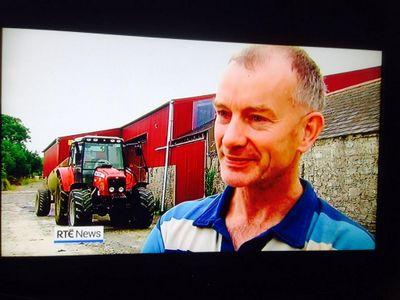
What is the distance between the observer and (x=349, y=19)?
3545 mm

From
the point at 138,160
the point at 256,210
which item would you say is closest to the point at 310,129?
the point at 256,210

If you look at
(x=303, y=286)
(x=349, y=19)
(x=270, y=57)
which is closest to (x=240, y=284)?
(x=303, y=286)

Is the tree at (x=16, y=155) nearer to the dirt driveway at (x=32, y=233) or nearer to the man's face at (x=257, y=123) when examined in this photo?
the dirt driveway at (x=32, y=233)

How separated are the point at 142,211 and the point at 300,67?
1.33 m

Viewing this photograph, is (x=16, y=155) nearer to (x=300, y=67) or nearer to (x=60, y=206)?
(x=60, y=206)

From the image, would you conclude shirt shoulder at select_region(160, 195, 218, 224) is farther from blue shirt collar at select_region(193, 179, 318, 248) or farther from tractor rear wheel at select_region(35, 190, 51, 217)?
tractor rear wheel at select_region(35, 190, 51, 217)

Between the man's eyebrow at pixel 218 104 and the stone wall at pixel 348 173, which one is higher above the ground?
the man's eyebrow at pixel 218 104

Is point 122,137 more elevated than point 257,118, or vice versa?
point 257,118

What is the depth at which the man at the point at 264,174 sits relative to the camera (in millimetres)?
2973

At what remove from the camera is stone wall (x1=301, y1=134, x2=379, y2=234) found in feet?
10.4

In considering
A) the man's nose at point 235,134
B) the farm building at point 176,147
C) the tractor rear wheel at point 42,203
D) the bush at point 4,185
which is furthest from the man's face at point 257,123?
the bush at point 4,185

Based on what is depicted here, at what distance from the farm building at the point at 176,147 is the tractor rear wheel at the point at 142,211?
7cm

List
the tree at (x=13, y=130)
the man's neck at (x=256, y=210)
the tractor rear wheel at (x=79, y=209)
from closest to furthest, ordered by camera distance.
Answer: the tree at (x=13, y=130), the tractor rear wheel at (x=79, y=209), the man's neck at (x=256, y=210)

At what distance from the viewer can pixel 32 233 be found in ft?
9.60
